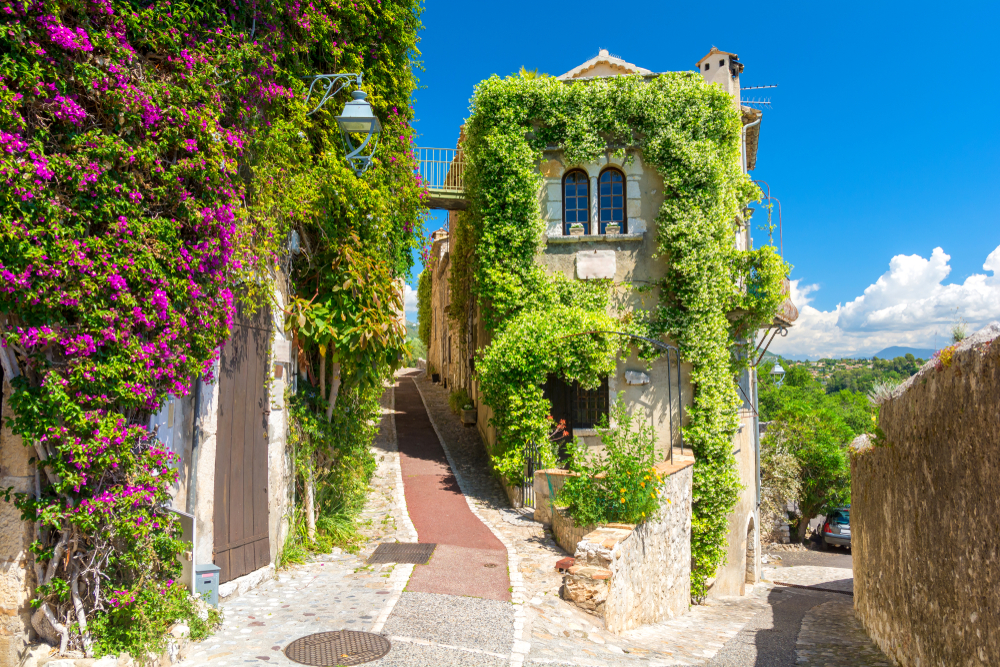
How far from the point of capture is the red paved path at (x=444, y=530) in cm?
696

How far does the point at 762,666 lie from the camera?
6.68 metres

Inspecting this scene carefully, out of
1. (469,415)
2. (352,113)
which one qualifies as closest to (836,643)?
(352,113)

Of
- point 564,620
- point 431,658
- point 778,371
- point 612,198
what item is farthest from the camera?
point 778,371

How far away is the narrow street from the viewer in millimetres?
5297

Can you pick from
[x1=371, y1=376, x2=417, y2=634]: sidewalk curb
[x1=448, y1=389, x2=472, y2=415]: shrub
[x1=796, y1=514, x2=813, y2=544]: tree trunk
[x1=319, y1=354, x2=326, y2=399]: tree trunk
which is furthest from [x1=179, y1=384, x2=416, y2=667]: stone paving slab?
[x1=796, y1=514, x2=813, y2=544]: tree trunk

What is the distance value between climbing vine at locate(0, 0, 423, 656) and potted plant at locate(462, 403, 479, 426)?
11885 millimetres

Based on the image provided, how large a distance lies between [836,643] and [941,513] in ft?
11.3

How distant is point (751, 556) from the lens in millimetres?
15930

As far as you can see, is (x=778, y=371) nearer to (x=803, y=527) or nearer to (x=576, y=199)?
(x=576, y=199)

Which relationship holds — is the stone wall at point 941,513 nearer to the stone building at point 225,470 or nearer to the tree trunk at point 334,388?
the stone building at point 225,470

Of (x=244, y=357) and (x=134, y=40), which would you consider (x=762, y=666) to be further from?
(x=134, y=40)

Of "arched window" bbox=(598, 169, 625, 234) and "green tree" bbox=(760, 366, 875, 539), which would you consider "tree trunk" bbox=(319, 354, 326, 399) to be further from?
"green tree" bbox=(760, 366, 875, 539)

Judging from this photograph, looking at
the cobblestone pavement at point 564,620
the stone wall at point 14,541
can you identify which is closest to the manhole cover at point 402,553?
the cobblestone pavement at point 564,620

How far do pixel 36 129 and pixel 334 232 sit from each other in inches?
154
